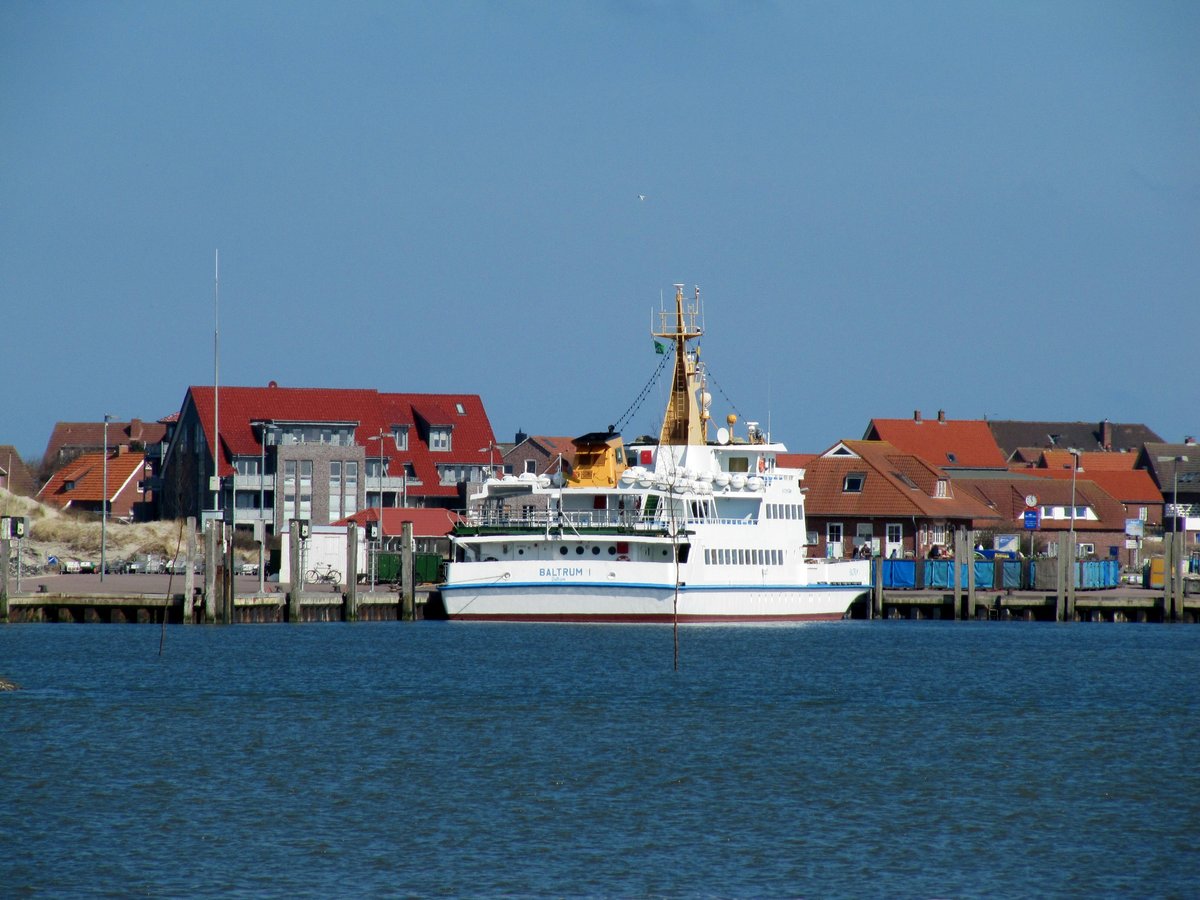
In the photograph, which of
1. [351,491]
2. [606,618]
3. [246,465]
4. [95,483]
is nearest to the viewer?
[606,618]

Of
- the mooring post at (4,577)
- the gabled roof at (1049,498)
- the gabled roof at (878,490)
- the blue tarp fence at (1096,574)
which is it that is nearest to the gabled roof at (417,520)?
the gabled roof at (878,490)

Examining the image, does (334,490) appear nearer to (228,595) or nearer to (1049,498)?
(1049,498)

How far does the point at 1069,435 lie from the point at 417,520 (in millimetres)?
81756

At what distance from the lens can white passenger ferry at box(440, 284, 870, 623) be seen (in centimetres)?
5606

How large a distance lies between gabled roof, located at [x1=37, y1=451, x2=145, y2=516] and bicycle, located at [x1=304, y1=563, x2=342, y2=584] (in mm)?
31899

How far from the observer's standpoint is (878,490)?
82.2 meters

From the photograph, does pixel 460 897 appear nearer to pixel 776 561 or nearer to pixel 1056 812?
pixel 1056 812

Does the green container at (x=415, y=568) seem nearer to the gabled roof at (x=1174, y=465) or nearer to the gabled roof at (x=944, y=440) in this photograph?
the gabled roof at (x=944, y=440)

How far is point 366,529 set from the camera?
3039 inches

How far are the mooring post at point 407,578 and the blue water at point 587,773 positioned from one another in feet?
28.3

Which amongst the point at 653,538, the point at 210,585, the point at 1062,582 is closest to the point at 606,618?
the point at 653,538

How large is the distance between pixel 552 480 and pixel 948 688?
746 inches

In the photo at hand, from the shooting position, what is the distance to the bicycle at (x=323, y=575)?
69125mm

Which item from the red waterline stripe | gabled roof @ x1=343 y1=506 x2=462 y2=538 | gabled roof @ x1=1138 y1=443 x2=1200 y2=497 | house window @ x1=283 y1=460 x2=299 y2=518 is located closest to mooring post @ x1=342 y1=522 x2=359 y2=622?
the red waterline stripe
